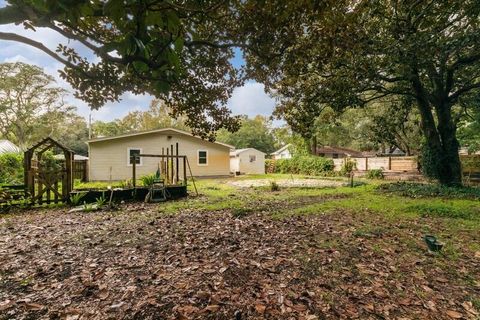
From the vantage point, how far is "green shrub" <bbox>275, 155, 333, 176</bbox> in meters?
23.5

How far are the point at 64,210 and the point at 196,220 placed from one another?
180 inches

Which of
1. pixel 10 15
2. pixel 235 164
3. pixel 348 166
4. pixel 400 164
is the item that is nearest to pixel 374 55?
pixel 10 15

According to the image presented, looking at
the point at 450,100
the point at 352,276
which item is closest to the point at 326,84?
the point at 450,100

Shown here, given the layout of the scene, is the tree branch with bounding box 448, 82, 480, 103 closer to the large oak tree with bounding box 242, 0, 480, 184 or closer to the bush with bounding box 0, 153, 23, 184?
the large oak tree with bounding box 242, 0, 480, 184

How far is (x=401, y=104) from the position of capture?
14125 mm

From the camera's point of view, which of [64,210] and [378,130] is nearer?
[64,210]

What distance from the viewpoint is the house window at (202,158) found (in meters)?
20.9

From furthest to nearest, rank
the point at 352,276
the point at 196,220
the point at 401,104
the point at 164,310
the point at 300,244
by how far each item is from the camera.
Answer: the point at 401,104 → the point at 196,220 → the point at 300,244 → the point at 352,276 → the point at 164,310

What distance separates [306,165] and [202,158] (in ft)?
34.2

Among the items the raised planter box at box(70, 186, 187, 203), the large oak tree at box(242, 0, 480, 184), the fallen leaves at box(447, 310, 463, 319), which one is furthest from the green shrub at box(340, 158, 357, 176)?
the fallen leaves at box(447, 310, 463, 319)

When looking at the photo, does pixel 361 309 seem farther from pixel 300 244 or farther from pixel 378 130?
pixel 378 130

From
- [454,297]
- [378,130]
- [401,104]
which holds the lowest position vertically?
[454,297]

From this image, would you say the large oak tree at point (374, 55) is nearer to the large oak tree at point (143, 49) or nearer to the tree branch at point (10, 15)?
the large oak tree at point (143, 49)

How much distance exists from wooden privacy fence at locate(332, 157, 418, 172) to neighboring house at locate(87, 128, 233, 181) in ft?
36.8
